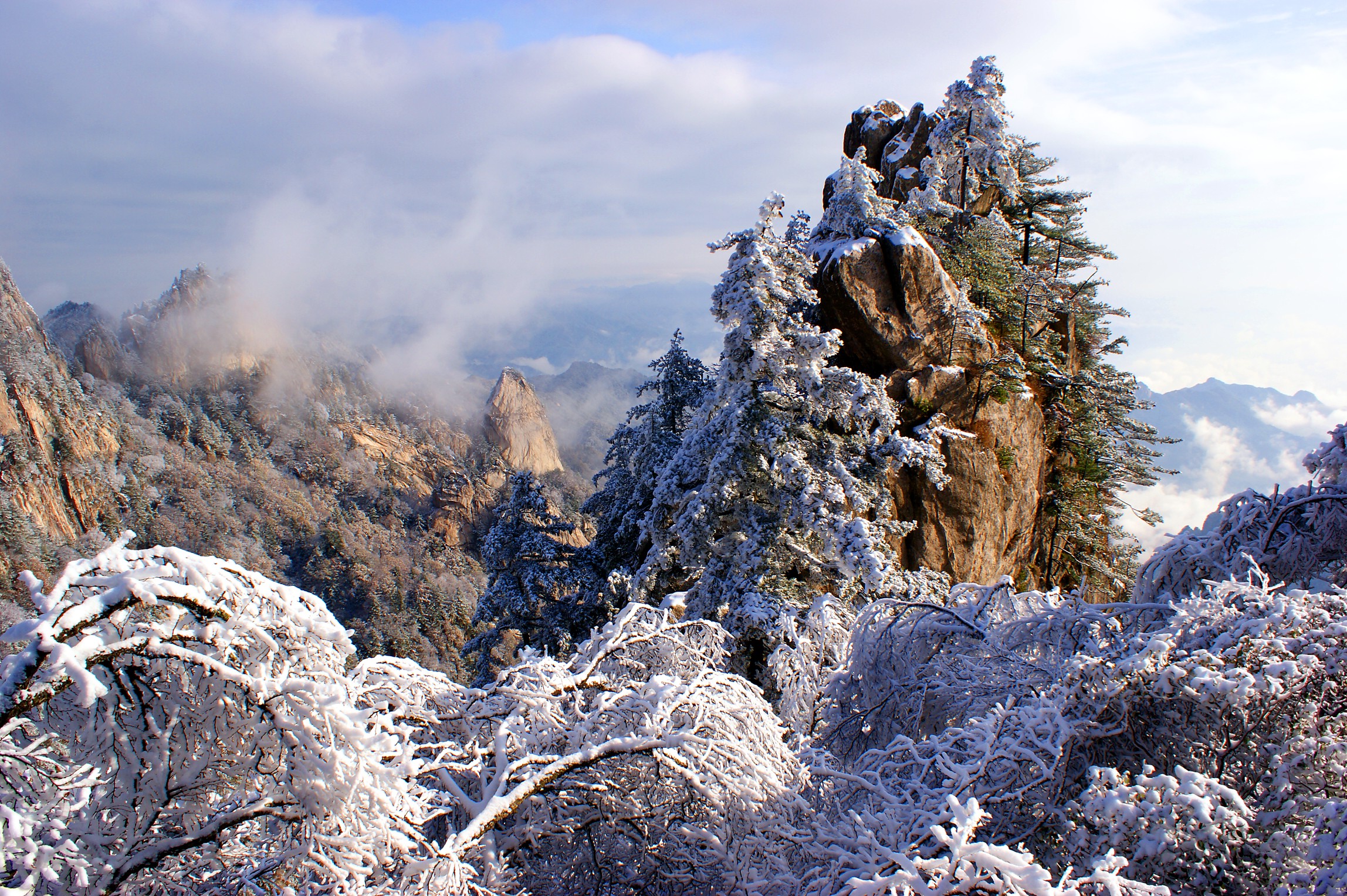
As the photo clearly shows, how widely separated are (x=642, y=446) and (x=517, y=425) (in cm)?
8218

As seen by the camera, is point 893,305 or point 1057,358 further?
point 1057,358

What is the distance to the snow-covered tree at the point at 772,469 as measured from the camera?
8.63 meters

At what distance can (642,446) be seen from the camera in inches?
471

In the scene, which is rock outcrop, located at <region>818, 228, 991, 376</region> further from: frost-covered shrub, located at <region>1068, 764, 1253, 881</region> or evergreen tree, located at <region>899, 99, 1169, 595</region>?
frost-covered shrub, located at <region>1068, 764, 1253, 881</region>

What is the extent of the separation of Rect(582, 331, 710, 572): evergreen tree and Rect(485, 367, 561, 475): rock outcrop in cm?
7756

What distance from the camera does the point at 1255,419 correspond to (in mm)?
181125

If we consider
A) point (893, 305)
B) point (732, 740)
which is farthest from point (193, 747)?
point (893, 305)

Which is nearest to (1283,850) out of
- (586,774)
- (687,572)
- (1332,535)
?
(1332,535)

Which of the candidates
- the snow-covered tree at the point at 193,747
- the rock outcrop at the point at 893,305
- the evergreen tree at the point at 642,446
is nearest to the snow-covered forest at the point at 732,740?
the snow-covered tree at the point at 193,747

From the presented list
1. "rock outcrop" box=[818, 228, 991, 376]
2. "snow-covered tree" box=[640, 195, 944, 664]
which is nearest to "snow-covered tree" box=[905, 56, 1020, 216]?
"rock outcrop" box=[818, 228, 991, 376]

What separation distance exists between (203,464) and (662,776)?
278 feet

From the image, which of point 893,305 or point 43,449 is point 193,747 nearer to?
point 893,305

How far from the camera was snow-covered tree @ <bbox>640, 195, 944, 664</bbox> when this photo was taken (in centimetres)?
863

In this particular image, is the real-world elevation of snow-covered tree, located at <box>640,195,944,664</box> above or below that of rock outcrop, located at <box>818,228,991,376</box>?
below
